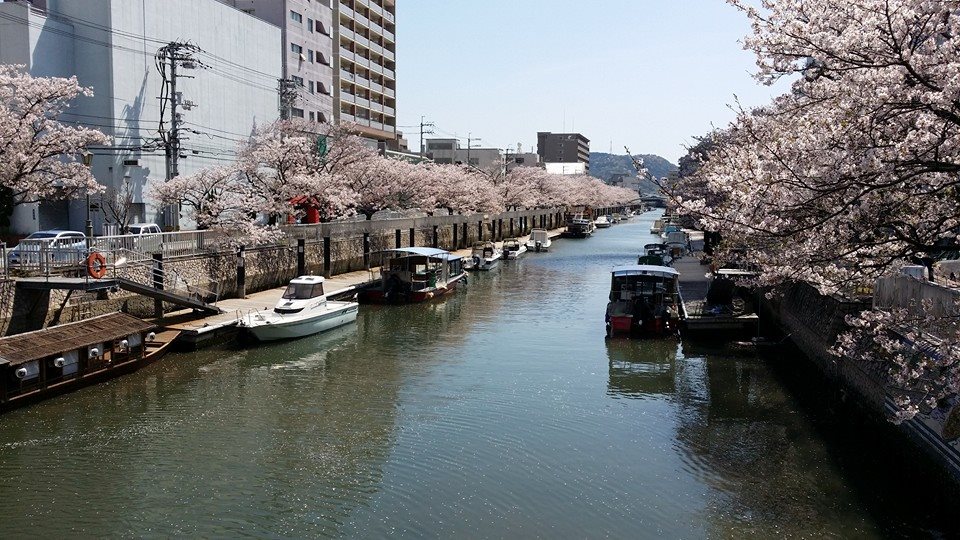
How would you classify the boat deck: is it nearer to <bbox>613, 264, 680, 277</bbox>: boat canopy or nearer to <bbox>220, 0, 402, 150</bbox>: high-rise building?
<bbox>613, 264, 680, 277</bbox>: boat canopy

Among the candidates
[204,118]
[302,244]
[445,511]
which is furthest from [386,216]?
[445,511]

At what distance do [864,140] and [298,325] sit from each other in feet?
82.7

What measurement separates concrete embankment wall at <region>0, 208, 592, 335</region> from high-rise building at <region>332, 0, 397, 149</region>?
20.1m

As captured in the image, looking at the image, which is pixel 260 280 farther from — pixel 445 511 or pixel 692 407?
pixel 445 511

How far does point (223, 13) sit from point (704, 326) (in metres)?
41.3

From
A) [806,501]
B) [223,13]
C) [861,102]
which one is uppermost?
[223,13]

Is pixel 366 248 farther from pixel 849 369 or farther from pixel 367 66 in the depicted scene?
pixel 367 66

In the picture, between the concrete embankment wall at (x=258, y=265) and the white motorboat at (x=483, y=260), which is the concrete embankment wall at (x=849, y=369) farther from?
the white motorboat at (x=483, y=260)

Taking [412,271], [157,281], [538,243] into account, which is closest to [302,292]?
[157,281]

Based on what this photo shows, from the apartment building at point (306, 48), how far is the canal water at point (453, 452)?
138ft

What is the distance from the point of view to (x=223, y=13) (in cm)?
5588

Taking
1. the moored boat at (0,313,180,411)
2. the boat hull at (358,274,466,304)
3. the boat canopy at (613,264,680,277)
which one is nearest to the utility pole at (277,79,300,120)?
the boat hull at (358,274,466,304)

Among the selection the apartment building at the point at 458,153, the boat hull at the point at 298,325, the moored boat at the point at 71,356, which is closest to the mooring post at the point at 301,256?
the boat hull at the point at 298,325

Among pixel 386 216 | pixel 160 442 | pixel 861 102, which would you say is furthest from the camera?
pixel 386 216
